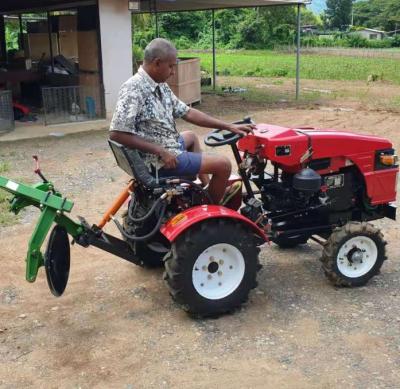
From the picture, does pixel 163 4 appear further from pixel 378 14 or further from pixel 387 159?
pixel 378 14

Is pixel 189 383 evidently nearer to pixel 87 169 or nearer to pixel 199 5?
pixel 87 169

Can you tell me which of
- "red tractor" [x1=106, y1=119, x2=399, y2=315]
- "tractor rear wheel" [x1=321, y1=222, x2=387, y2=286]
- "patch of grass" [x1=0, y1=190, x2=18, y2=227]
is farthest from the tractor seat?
"patch of grass" [x1=0, y1=190, x2=18, y2=227]

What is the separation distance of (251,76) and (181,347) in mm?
19651

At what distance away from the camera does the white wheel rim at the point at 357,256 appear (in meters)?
3.96

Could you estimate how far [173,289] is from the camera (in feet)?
11.4

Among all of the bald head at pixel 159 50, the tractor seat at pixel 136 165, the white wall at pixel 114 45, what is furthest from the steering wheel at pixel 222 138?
the white wall at pixel 114 45

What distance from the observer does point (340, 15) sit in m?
93.2

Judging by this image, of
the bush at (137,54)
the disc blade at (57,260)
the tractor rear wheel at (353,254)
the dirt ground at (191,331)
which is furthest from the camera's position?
the bush at (137,54)

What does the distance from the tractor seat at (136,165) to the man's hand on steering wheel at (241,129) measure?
616 mm

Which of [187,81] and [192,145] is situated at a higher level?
[192,145]

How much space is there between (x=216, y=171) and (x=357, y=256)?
1221 millimetres

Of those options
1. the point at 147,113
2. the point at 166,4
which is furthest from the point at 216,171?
the point at 166,4

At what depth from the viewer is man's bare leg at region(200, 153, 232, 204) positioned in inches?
141

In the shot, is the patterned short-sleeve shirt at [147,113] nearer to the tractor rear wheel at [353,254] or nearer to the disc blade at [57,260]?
the disc blade at [57,260]
